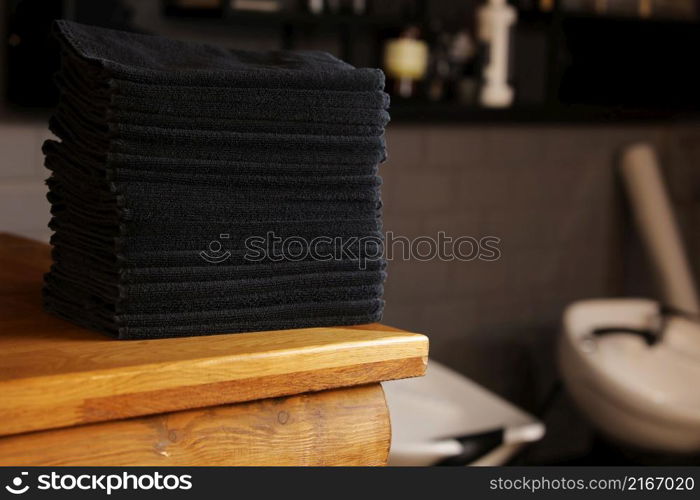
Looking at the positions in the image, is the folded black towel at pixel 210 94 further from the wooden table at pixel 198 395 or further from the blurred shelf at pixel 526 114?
the blurred shelf at pixel 526 114

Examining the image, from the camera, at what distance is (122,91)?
71cm

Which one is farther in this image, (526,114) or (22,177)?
(526,114)

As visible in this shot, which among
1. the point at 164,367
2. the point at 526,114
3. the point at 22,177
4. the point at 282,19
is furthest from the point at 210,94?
the point at 526,114

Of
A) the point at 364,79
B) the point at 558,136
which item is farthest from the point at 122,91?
the point at 558,136

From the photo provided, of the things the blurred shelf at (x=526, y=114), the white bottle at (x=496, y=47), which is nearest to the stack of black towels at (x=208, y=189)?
the blurred shelf at (x=526, y=114)

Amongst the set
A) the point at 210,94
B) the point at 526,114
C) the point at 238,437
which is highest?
the point at 210,94

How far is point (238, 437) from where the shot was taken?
0.71 meters

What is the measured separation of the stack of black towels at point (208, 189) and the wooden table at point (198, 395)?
0.03m

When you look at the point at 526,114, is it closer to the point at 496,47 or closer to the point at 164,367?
the point at 496,47

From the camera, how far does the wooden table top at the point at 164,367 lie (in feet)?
2.04

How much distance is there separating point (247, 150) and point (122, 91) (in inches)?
4.6

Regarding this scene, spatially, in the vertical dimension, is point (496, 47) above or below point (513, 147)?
above

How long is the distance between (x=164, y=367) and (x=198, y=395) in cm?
4

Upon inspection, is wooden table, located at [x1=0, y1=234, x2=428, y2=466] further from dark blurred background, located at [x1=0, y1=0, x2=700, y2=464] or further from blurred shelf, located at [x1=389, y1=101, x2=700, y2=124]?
blurred shelf, located at [x1=389, y1=101, x2=700, y2=124]
